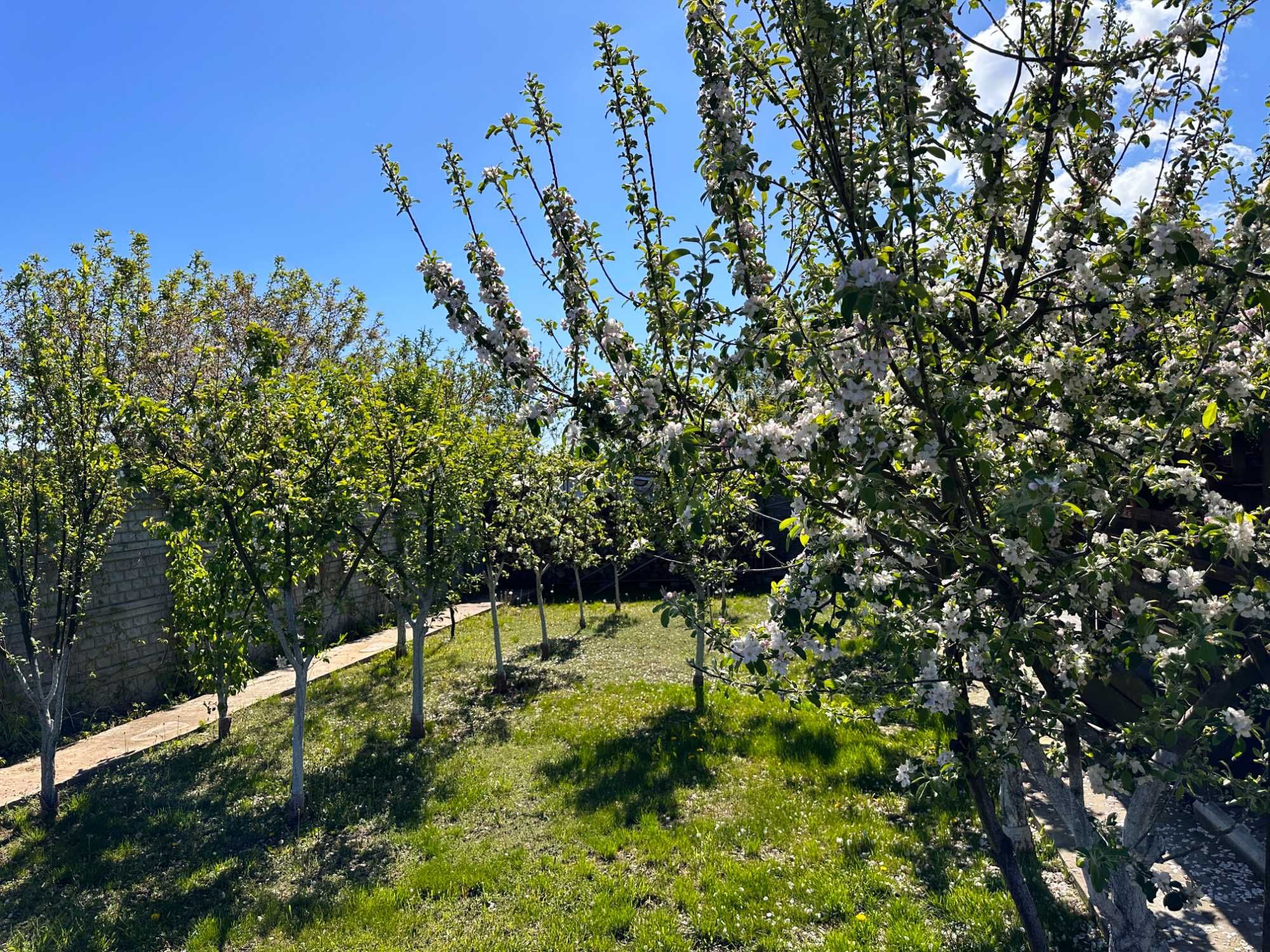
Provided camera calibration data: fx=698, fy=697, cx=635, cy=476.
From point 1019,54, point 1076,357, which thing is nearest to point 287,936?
point 1076,357

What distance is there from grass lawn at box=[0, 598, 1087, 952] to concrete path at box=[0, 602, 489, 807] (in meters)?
→ 0.40

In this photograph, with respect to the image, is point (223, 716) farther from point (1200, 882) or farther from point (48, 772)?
point (1200, 882)

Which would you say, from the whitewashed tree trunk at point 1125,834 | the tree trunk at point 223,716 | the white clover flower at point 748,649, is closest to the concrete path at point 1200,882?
the whitewashed tree trunk at point 1125,834

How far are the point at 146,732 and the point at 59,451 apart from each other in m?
4.09

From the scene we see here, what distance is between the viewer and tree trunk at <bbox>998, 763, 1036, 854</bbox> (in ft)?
13.4

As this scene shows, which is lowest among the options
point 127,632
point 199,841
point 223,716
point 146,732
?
point 199,841

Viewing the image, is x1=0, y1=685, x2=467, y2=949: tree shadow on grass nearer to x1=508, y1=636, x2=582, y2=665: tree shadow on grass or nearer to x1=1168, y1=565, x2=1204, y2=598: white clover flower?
x1=508, y1=636, x2=582, y2=665: tree shadow on grass

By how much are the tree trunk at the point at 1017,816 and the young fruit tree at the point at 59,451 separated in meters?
6.43

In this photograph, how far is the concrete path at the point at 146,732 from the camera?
681cm

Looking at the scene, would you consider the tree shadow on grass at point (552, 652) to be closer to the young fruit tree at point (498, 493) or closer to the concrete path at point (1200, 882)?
the young fruit tree at point (498, 493)

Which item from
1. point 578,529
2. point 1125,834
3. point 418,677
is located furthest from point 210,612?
point 1125,834

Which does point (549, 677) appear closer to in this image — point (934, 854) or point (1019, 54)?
point (934, 854)

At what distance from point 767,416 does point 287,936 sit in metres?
4.27

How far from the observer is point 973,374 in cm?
229
